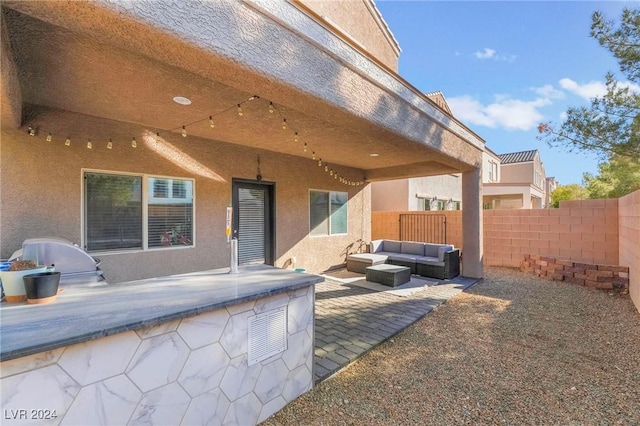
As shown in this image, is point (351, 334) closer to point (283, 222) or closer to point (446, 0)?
point (283, 222)

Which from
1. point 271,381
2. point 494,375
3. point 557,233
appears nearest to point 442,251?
point 557,233

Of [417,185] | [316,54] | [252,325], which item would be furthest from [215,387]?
[417,185]

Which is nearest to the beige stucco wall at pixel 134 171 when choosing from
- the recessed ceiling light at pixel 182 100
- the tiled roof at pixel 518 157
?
the recessed ceiling light at pixel 182 100

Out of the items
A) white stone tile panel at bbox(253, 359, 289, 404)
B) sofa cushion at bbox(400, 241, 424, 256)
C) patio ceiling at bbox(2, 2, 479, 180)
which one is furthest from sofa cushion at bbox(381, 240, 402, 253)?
white stone tile panel at bbox(253, 359, 289, 404)

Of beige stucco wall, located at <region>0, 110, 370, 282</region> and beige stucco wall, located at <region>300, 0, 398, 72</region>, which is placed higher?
beige stucco wall, located at <region>300, 0, 398, 72</region>

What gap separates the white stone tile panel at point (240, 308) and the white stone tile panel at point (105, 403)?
645mm

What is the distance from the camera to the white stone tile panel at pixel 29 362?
48.3 inches

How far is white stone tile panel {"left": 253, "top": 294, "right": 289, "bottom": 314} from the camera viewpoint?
219cm

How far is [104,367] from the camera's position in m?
1.51

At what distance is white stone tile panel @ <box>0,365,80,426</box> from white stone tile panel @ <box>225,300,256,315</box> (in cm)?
84

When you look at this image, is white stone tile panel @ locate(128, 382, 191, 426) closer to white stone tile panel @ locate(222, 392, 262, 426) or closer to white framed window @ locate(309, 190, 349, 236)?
white stone tile panel @ locate(222, 392, 262, 426)

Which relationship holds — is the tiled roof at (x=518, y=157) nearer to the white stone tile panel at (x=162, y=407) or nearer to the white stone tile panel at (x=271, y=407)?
the white stone tile panel at (x=271, y=407)

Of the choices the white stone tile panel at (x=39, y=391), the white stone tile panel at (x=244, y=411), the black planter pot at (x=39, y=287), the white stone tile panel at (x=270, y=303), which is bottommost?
the white stone tile panel at (x=244, y=411)

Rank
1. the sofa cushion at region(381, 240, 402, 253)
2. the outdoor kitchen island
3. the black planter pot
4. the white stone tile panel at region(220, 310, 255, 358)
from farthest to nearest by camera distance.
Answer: the sofa cushion at region(381, 240, 402, 253)
the white stone tile panel at region(220, 310, 255, 358)
the black planter pot
the outdoor kitchen island
